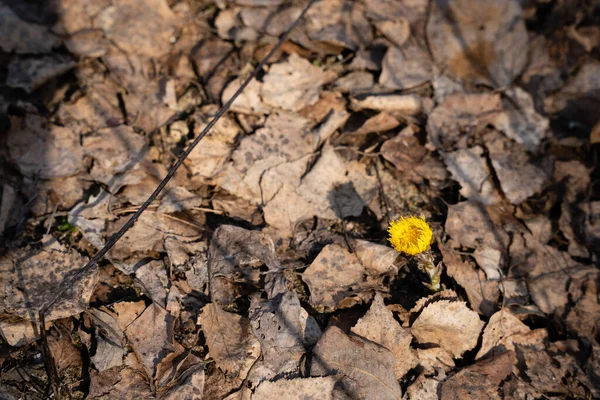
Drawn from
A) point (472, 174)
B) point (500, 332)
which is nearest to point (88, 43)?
point (472, 174)

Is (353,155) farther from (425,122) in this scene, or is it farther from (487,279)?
(487,279)

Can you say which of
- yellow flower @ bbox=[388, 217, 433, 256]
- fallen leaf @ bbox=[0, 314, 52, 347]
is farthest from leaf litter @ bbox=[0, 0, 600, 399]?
yellow flower @ bbox=[388, 217, 433, 256]

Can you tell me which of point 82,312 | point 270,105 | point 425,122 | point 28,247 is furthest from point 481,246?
point 28,247

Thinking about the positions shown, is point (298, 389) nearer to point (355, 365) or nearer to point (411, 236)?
point (355, 365)

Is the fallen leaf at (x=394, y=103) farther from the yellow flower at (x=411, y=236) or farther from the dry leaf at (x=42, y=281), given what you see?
the dry leaf at (x=42, y=281)

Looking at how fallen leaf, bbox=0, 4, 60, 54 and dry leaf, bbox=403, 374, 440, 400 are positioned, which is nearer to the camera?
Result: dry leaf, bbox=403, 374, 440, 400

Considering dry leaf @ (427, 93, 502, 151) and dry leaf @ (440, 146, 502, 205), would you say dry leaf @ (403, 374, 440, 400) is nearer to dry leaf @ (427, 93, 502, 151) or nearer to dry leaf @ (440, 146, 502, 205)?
dry leaf @ (440, 146, 502, 205)
